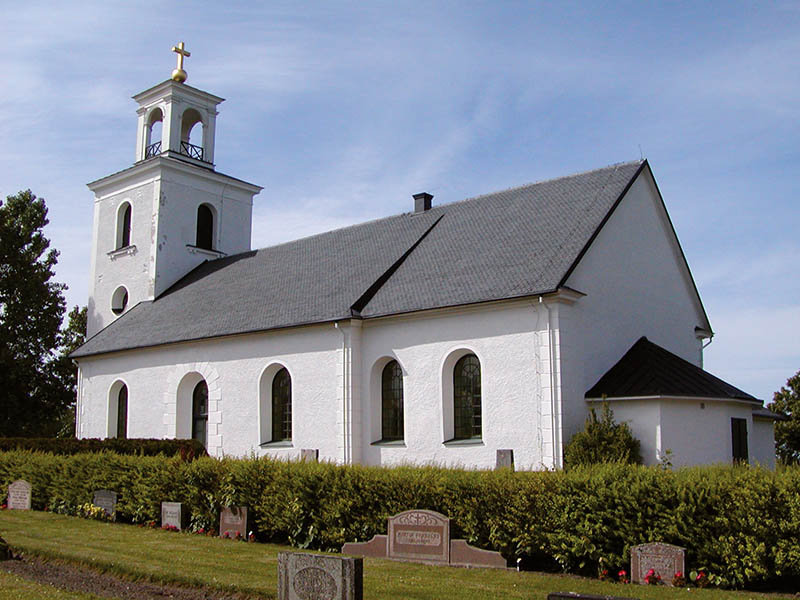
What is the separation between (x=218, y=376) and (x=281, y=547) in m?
11.0

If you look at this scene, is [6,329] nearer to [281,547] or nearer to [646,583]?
[281,547]

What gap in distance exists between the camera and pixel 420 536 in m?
13.1

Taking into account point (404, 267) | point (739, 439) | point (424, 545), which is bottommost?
point (424, 545)

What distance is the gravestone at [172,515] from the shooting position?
54.9ft

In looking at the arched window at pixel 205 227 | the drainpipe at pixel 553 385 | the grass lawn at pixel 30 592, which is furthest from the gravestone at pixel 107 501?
the arched window at pixel 205 227

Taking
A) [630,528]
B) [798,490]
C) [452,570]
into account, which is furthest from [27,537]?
[798,490]

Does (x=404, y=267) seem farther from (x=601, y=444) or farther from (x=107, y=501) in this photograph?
(x=107, y=501)

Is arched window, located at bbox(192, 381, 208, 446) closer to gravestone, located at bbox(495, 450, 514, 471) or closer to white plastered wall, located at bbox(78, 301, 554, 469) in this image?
white plastered wall, located at bbox(78, 301, 554, 469)

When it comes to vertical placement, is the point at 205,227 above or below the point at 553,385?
above

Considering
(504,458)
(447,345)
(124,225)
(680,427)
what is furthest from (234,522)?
(124,225)

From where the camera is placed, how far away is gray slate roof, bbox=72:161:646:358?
65.4ft

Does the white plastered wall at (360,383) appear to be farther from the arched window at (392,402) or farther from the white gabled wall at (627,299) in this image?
the white gabled wall at (627,299)

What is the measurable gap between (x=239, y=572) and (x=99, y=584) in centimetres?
197

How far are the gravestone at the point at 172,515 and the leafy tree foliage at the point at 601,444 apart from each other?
829cm
